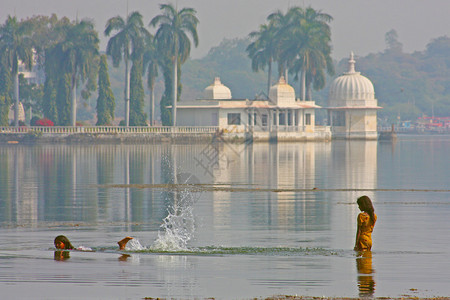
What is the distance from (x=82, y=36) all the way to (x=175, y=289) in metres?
85.5

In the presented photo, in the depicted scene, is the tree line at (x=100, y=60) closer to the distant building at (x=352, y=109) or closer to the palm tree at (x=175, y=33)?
the palm tree at (x=175, y=33)

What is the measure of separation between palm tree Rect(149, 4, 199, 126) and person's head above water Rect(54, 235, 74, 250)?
79160mm

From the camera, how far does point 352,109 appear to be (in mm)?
115562

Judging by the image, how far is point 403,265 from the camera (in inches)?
618

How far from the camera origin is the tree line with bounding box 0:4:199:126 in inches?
3674

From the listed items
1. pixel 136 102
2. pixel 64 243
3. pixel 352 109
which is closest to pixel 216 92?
pixel 136 102

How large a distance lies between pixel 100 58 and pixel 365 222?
7966 centimetres

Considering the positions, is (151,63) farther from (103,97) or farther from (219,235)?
(219,235)

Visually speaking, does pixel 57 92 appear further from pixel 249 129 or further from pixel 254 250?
pixel 254 250

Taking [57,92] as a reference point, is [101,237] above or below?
below

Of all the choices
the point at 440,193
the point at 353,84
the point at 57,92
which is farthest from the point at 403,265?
the point at 353,84

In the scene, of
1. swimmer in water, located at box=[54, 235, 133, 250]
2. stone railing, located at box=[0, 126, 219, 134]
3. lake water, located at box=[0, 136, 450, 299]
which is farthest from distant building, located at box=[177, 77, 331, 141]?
swimmer in water, located at box=[54, 235, 133, 250]

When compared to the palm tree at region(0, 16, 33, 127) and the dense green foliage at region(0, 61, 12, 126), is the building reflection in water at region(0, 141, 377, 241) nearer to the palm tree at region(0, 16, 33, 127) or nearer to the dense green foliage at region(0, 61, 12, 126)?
the dense green foliage at region(0, 61, 12, 126)

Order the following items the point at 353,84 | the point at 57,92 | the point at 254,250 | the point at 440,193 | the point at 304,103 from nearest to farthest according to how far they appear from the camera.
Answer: the point at 254,250, the point at 440,193, the point at 57,92, the point at 304,103, the point at 353,84
